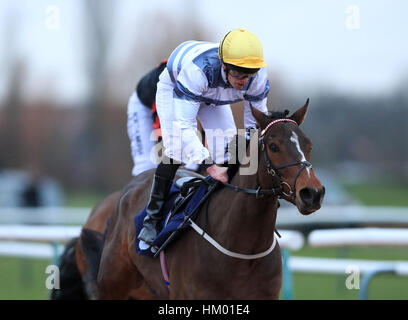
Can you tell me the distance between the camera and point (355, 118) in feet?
92.8

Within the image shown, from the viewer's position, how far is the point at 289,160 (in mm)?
3438

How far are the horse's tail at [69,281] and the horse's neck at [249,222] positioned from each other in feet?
6.47

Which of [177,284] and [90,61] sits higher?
[177,284]

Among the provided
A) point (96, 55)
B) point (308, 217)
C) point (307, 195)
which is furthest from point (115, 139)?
point (307, 195)

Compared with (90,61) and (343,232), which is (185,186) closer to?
(343,232)

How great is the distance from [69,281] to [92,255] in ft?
1.54

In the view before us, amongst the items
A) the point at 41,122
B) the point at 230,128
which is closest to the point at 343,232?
the point at 230,128

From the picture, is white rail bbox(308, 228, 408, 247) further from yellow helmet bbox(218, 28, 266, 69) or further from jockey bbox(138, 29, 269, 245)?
yellow helmet bbox(218, 28, 266, 69)

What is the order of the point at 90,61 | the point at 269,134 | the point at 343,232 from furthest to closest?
the point at 90,61 < the point at 343,232 < the point at 269,134

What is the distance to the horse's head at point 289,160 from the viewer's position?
328cm

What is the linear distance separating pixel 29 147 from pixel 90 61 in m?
8.57

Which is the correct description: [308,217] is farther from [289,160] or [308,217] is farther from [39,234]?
[289,160]

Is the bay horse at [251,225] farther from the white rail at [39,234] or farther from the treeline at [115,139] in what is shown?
the treeline at [115,139]
